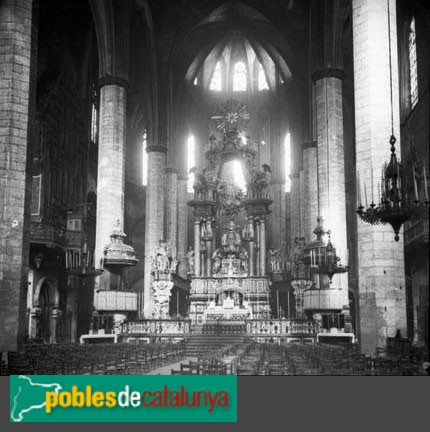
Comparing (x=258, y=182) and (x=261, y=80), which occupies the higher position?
(x=261, y=80)

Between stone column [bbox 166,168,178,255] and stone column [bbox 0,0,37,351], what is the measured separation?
1870 cm

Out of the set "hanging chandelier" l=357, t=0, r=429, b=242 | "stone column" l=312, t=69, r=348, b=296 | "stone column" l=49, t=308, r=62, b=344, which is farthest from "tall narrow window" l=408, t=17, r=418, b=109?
"stone column" l=49, t=308, r=62, b=344

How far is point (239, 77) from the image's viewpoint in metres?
41.4

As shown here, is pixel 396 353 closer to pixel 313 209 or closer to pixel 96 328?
pixel 96 328

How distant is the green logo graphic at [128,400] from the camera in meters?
8.20

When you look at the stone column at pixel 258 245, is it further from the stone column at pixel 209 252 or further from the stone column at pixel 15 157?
the stone column at pixel 15 157

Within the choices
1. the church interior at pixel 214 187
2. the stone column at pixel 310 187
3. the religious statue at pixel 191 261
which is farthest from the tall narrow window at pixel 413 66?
the religious statue at pixel 191 261

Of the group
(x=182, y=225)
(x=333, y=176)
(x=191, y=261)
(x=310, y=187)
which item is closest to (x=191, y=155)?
(x=182, y=225)

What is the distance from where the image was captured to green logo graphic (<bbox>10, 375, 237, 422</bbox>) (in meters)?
8.20

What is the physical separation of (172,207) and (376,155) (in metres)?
21.5

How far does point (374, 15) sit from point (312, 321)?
1129 cm

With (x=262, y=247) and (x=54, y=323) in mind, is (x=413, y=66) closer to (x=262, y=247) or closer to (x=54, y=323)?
(x=262, y=247)

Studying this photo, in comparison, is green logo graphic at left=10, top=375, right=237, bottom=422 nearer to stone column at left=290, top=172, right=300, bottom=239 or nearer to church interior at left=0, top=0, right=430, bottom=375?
church interior at left=0, top=0, right=430, bottom=375

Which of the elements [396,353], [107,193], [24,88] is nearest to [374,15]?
[396,353]
